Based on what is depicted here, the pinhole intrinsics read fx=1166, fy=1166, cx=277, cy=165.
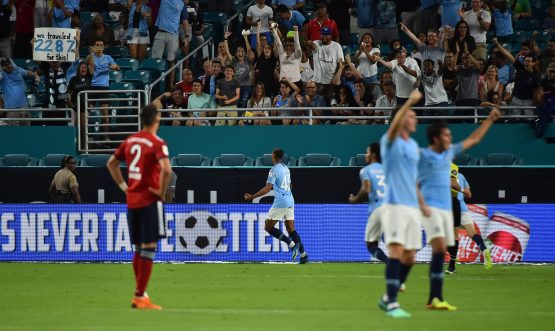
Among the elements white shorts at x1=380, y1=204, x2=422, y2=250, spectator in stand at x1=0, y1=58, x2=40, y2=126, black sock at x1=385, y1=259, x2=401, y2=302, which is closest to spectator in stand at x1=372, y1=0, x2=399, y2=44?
spectator in stand at x1=0, y1=58, x2=40, y2=126

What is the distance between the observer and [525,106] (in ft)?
81.5

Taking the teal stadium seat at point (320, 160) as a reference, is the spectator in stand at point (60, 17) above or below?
above

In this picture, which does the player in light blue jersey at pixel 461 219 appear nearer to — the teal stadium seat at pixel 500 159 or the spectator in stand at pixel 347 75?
the teal stadium seat at pixel 500 159

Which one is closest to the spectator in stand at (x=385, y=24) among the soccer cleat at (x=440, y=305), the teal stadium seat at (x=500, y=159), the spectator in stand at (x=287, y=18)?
the spectator in stand at (x=287, y=18)

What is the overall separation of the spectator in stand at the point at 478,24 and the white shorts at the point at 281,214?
6637mm

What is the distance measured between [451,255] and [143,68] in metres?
11.5

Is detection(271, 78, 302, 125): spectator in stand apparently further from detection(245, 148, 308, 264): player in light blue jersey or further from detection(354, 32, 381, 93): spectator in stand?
detection(245, 148, 308, 264): player in light blue jersey

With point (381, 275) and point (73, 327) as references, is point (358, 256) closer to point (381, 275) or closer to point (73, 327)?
point (381, 275)

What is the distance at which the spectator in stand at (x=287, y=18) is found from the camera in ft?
90.0

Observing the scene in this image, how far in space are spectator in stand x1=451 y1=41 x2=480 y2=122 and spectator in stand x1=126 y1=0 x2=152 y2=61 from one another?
7.80m

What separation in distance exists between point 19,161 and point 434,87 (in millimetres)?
9601

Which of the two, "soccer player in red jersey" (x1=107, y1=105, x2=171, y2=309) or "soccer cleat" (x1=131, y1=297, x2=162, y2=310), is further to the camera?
"soccer cleat" (x1=131, y1=297, x2=162, y2=310)

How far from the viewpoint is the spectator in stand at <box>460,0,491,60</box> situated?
26.4m

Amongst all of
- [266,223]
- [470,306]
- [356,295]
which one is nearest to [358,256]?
[266,223]
